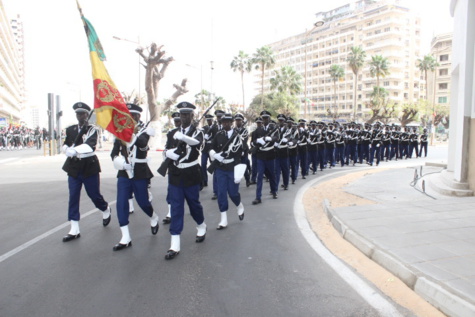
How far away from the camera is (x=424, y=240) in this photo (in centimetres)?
511

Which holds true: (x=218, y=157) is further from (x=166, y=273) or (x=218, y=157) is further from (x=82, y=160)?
(x=166, y=273)

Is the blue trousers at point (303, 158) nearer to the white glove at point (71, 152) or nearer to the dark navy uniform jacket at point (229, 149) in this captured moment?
the dark navy uniform jacket at point (229, 149)

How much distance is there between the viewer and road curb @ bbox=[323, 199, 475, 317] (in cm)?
329

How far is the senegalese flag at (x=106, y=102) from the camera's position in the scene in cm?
520

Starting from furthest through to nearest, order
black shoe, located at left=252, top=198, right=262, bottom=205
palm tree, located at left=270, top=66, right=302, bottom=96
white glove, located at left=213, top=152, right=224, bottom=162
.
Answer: palm tree, located at left=270, top=66, right=302, bottom=96
black shoe, located at left=252, top=198, right=262, bottom=205
white glove, located at left=213, top=152, right=224, bottom=162

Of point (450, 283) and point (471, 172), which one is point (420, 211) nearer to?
point (471, 172)

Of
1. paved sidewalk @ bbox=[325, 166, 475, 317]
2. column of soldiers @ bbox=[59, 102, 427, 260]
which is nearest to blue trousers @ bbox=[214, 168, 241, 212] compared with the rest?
column of soldiers @ bbox=[59, 102, 427, 260]

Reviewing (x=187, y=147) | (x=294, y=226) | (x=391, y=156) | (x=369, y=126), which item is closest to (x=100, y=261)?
(x=187, y=147)

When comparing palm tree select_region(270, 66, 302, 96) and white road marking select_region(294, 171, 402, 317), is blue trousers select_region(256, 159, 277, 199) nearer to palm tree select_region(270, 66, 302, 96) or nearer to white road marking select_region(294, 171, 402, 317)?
white road marking select_region(294, 171, 402, 317)

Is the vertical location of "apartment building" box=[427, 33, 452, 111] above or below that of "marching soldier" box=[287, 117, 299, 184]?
above

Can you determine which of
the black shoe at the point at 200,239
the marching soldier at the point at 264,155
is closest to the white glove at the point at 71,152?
the black shoe at the point at 200,239

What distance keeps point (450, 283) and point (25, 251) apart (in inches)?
206

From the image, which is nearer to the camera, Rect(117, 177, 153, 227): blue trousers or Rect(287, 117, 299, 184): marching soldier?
Rect(117, 177, 153, 227): blue trousers

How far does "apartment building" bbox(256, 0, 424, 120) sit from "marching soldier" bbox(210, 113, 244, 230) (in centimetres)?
7672
